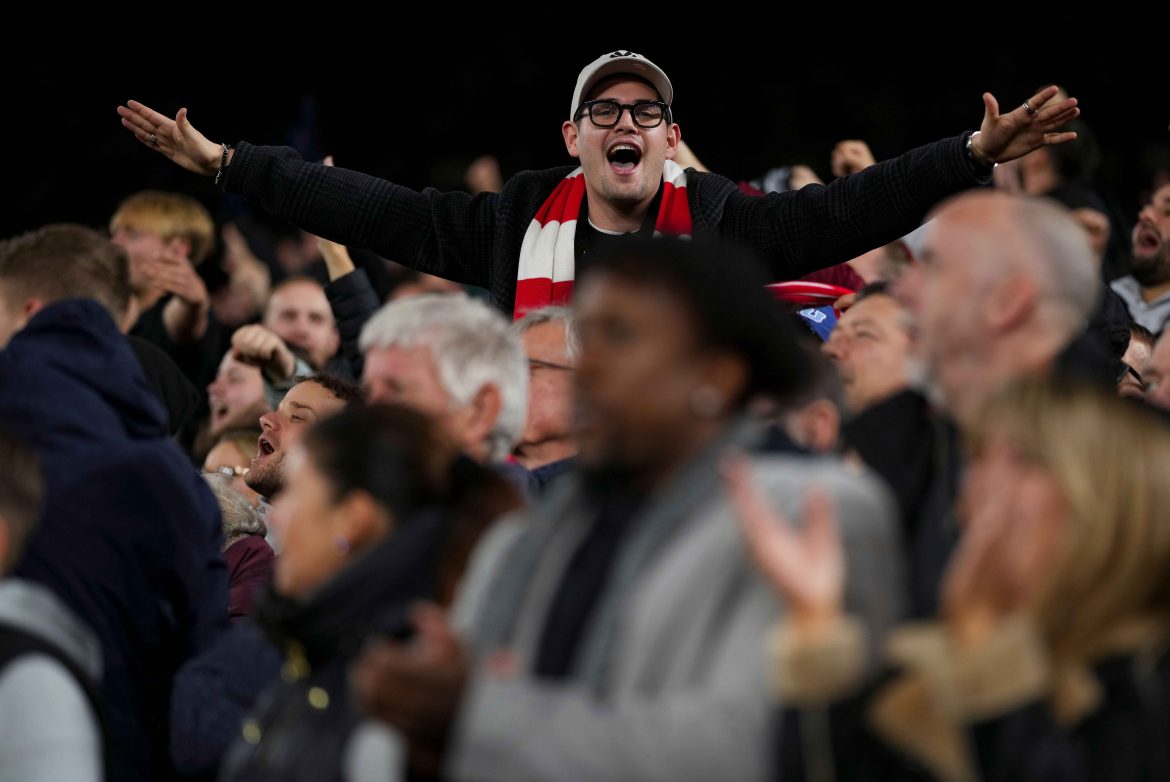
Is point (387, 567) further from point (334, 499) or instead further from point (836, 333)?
point (836, 333)

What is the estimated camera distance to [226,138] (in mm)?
11391

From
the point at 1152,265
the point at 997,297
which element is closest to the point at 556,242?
the point at 997,297

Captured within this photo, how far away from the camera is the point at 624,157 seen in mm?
5062

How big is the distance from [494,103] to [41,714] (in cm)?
837

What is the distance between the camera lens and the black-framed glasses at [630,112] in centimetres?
514

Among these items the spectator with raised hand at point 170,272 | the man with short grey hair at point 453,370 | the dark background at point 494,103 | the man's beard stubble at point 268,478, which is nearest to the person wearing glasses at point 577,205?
the man's beard stubble at point 268,478

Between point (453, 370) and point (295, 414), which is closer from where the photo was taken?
→ point (453, 370)

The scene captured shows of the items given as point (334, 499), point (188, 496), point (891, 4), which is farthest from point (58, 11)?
point (334, 499)

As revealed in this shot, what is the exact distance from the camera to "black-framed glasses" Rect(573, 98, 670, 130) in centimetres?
514

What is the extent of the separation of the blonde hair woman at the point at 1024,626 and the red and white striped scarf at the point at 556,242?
2464 millimetres

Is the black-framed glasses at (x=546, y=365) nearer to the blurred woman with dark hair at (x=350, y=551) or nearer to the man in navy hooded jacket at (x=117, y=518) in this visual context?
the man in navy hooded jacket at (x=117, y=518)

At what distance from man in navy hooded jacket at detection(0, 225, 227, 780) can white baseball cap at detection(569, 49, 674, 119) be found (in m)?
1.51

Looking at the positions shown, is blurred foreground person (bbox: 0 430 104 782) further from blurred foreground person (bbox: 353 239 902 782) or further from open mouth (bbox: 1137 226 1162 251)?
open mouth (bbox: 1137 226 1162 251)

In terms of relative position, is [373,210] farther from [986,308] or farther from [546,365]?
[986,308]
